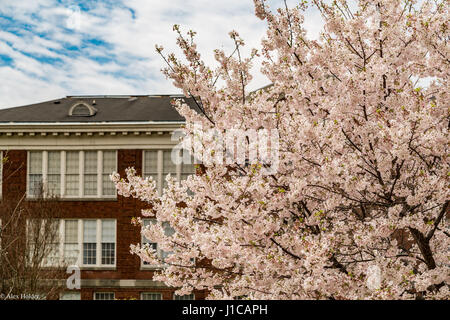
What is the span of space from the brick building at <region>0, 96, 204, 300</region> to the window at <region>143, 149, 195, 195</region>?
54 millimetres

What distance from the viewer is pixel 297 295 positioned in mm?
7016

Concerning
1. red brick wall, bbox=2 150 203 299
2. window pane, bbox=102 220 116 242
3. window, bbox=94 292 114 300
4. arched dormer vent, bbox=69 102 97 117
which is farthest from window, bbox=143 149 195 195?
window, bbox=94 292 114 300

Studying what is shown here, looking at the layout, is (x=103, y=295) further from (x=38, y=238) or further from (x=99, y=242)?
(x=38, y=238)

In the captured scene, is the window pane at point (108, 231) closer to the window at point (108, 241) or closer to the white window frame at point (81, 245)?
the window at point (108, 241)

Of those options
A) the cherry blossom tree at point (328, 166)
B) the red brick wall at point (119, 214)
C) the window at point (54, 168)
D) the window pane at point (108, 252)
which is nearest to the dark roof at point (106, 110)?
the window at point (54, 168)

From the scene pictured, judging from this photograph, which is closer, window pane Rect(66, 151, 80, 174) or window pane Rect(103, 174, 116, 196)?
window pane Rect(103, 174, 116, 196)

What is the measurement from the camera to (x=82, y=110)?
30156 mm

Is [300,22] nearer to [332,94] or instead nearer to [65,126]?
[332,94]

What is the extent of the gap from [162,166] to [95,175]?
380 cm

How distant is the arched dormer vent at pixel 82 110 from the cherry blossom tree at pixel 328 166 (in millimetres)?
22120

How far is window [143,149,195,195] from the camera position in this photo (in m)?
28.3

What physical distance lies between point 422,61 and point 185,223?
183 inches

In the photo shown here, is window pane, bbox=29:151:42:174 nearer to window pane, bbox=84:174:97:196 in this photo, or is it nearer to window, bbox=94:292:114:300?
window pane, bbox=84:174:97:196
